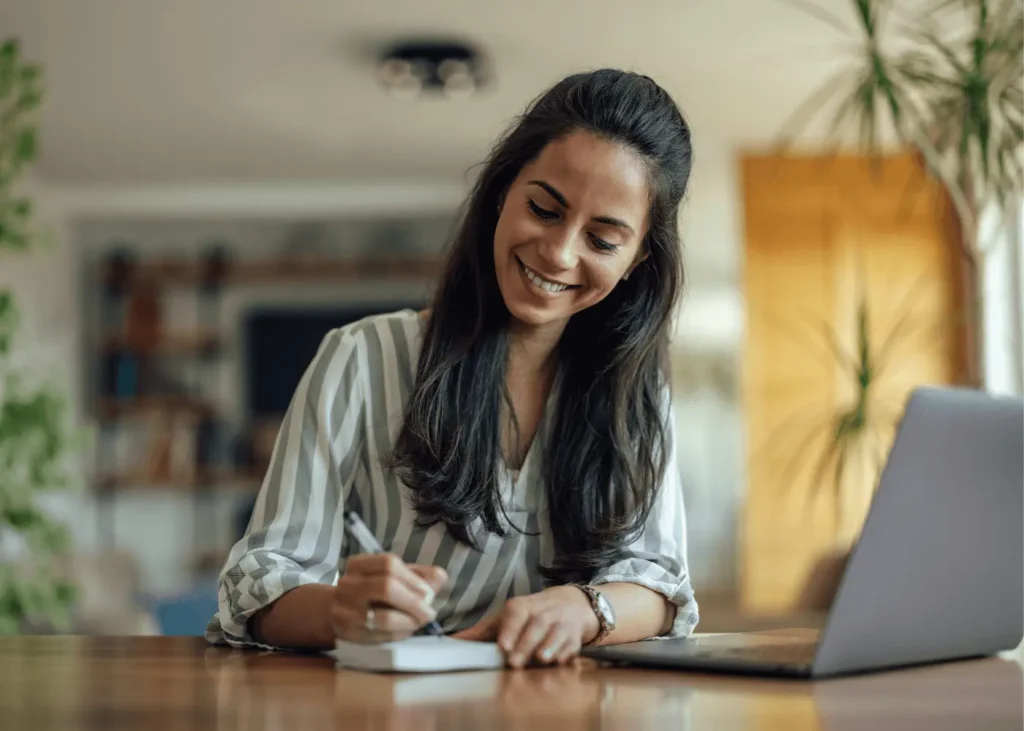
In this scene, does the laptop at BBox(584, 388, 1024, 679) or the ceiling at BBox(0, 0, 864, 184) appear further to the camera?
the ceiling at BBox(0, 0, 864, 184)

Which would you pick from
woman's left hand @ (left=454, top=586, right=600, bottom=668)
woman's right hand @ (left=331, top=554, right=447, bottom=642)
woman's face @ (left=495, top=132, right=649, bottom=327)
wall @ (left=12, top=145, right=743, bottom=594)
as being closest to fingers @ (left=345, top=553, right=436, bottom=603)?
woman's right hand @ (left=331, top=554, right=447, bottom=642)

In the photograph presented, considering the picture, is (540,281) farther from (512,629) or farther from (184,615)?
(184,615)

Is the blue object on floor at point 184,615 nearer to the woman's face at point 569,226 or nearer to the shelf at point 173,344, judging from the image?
the woman's face at point 569,226

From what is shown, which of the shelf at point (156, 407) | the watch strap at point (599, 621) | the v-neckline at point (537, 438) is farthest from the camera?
the shelf at point (156, 407)

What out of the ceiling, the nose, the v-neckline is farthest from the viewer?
the ceiling

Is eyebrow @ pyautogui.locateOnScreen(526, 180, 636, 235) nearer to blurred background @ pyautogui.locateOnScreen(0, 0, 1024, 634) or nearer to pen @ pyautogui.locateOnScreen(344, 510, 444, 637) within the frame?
pen @ pyautogui.locateOnScreen(344, 510, 444, 637)

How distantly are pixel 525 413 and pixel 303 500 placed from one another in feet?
1.00

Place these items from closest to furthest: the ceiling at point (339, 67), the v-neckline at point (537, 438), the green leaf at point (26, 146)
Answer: the v-neckline at point (537, 438) < the green leaf at point (26, 146) < the ceiling at point (339, 67)

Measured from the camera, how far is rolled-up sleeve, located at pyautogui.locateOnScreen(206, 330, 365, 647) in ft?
4.42

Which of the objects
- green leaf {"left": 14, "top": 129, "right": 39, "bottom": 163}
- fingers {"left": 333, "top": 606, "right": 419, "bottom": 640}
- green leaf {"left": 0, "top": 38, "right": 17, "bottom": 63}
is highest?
green leaf {"left": 0, "top": 38, "right": 17, "bottom": 63}

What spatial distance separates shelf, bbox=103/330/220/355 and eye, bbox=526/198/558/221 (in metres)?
7.25

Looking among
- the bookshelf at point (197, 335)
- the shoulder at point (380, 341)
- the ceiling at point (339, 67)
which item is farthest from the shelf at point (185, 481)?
the shoulder at point (380, 341)

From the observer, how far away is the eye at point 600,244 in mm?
1451

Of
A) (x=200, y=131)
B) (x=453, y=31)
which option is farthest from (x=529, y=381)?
(x=200, y=131)
